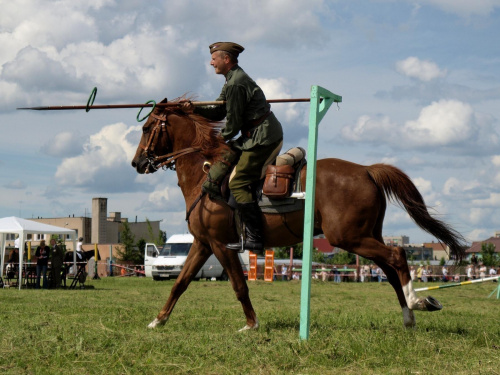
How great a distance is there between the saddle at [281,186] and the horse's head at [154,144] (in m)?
1.40

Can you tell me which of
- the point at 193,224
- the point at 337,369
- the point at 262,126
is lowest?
the point at 337,369

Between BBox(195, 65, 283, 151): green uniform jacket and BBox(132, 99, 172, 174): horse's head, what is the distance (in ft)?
3.85

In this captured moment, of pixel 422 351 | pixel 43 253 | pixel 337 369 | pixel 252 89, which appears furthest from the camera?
pixel 43 253

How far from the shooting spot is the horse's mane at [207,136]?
862cm

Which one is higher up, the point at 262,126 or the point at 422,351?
the point at 262,126

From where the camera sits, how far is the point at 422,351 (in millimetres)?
6160

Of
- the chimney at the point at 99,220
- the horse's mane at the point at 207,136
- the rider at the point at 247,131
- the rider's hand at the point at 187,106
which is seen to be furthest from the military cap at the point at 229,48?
the chimney at the point at 99,220

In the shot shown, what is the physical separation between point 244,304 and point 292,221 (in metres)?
1.17

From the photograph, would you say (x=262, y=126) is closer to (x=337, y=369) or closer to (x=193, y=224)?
(x=193, y=224)

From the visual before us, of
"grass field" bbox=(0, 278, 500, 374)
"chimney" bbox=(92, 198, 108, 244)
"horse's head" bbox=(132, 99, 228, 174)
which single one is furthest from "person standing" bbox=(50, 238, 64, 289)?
"chimney" bbox=(92, 198, 108, 244)

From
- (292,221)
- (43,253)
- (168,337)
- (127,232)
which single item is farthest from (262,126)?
(127,232)

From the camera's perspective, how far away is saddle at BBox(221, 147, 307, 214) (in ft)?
25.6

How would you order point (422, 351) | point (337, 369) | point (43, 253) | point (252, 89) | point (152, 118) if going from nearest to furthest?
point (337, 369) → point (422, 351) → point (252, 89) → point (152, 118) → point (43, 253)

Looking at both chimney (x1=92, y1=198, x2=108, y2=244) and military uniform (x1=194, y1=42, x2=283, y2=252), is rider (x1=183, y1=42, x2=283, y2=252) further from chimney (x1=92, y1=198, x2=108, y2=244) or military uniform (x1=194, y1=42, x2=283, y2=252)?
chimney (x1=92, y1=198, x2=108, y2=244)
